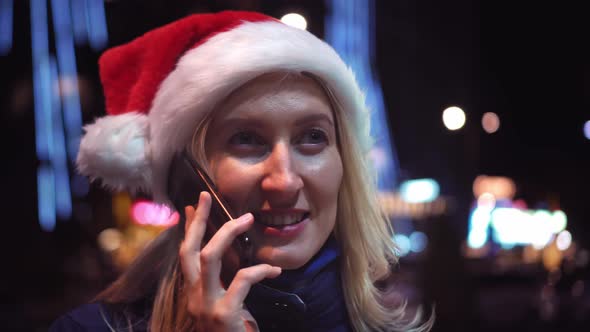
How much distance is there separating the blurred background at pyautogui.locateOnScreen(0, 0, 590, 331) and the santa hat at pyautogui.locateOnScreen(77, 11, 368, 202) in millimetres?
246

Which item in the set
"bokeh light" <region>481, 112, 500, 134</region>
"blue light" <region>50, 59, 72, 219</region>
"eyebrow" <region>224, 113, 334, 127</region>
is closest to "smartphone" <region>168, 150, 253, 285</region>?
"eyebrow" <region>224, 113, 334, 127</region>

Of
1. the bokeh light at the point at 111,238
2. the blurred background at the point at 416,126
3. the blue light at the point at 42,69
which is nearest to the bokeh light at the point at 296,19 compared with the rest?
the blurred background at the point at 416,126

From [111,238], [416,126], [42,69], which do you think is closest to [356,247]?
[42,69]

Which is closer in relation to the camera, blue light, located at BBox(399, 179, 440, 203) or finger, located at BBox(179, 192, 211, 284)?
finger, located at BBox(179, 192, 211, 284)

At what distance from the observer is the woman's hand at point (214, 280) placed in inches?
42.6

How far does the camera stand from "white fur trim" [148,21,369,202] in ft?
4.32

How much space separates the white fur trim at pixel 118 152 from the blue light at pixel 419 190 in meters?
19.7

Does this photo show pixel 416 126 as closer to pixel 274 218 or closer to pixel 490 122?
pixel 490 122

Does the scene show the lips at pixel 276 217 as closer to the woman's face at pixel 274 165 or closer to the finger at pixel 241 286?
the woman's face at pixel 274 165

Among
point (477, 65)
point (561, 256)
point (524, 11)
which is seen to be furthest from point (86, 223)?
point (561, 256)

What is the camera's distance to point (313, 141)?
4.56 feet

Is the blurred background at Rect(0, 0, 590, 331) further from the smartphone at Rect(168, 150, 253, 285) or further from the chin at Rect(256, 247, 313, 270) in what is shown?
the chin at Rect(256, 247, 313, 270)

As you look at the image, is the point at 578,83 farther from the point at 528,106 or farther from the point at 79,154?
the point at 79,154

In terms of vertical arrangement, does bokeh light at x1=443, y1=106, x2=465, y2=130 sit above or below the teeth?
above
